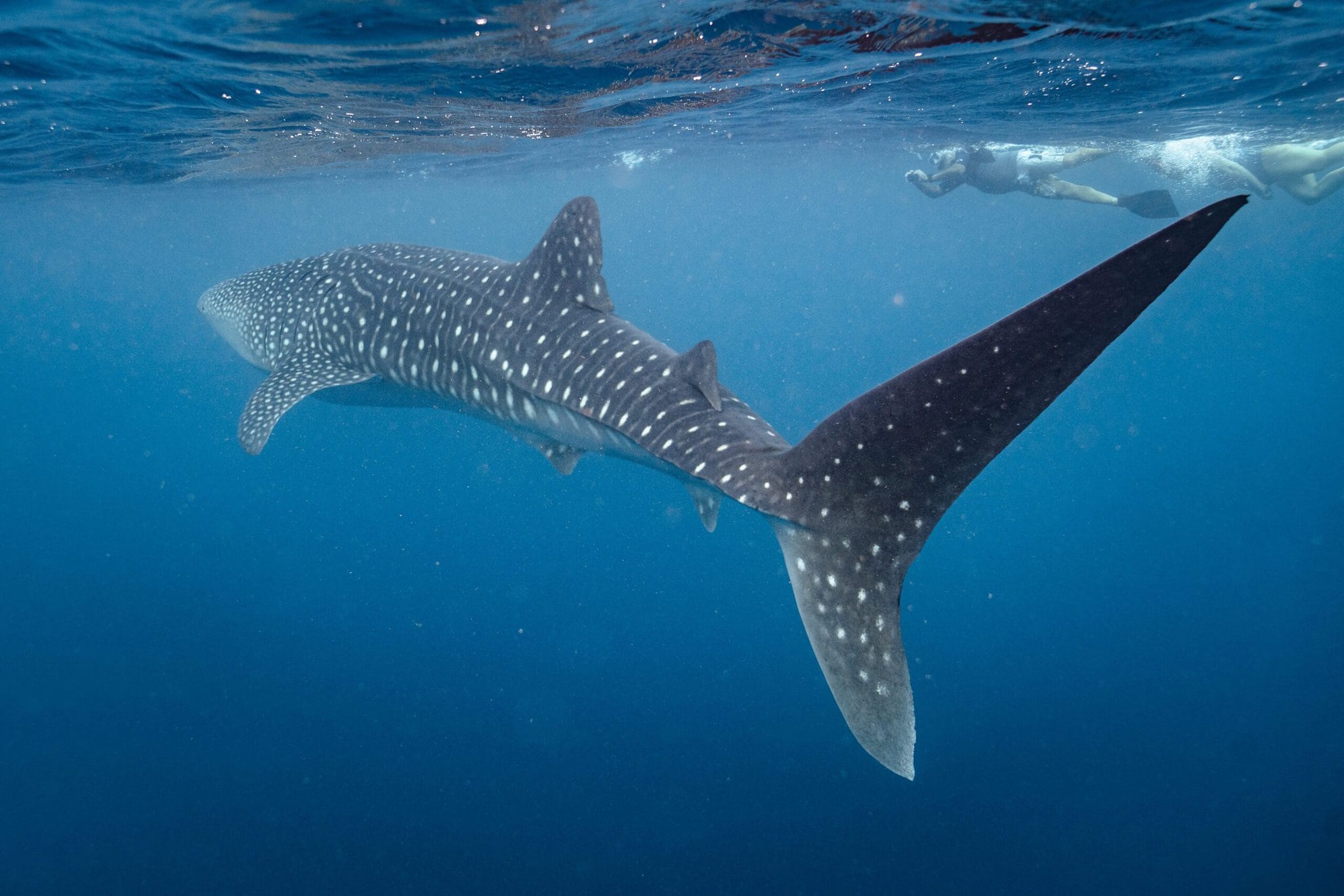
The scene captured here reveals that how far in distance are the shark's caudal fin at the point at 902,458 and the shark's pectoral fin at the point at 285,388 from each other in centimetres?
602

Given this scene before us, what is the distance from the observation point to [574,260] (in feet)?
19.7

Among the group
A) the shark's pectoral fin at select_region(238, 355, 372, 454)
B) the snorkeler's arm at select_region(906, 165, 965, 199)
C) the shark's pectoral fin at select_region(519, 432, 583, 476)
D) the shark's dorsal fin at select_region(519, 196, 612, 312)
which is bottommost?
the shark's pectoral fin at select_region(519, 432, 583, 476)

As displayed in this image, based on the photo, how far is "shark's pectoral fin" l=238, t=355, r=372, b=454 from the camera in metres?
7.25

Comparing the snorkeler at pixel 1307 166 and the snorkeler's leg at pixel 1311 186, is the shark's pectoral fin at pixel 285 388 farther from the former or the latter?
the snorkeler's leg at pixel 1311 186

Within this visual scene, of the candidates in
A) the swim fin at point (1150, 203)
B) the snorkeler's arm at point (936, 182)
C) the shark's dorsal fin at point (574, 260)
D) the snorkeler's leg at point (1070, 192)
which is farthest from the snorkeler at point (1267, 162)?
the shark's dorsal fin at point (574, 260)

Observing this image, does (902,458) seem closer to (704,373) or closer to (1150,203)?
(704,373)

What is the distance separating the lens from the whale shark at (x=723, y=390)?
2768 millimetres

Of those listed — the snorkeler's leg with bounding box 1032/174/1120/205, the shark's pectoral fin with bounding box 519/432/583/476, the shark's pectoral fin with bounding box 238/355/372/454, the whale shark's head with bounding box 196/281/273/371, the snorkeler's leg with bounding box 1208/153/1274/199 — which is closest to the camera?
the shark's pectoral fin with bounding box 519/432/583/476

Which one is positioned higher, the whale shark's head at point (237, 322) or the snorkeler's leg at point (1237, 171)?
the whale shark's head at point (237, 322)

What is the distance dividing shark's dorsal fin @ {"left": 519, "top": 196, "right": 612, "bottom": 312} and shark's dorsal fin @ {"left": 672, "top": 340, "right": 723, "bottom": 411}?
1.34 m

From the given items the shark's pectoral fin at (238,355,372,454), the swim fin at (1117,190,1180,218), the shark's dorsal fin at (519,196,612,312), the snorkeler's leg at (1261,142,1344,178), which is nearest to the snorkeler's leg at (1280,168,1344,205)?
the snorkeler's leg at (1261,142,1344,178)

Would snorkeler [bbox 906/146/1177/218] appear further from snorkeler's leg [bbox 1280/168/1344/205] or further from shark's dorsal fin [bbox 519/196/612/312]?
shark's dorsal fin [bbox 519/196/612/312]

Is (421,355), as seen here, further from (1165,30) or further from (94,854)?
(1165,30)

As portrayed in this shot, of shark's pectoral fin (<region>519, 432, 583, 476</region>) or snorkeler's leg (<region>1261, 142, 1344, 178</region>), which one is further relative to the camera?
snorkeler's leg (<region>1261, 142, 1344, 178</region>)
